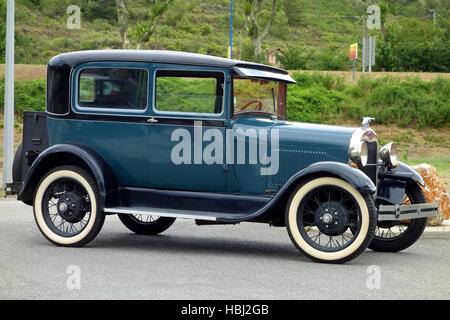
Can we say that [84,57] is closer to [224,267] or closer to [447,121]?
[224,267]

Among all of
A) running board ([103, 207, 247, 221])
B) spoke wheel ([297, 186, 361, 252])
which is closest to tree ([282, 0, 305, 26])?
running board ([103, 207, 247, 221])

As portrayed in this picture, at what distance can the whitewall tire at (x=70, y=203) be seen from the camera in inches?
325

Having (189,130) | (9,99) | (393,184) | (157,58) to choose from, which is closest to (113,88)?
(157,58)

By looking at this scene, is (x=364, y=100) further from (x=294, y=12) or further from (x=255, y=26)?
(x=294, y=12)

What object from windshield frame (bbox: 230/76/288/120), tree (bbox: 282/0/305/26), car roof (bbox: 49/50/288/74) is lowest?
windshield frame (bbox: 230/76/288/120)

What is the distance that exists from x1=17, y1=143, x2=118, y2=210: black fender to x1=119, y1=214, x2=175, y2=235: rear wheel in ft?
4.59

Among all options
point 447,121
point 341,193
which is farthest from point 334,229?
point 447,121

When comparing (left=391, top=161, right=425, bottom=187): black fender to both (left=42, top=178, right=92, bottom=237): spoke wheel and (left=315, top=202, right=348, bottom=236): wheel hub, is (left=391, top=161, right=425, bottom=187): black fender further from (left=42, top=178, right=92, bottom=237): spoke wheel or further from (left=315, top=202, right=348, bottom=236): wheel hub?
(left=42, top=178, right=92, bottom=237): spoke wheel

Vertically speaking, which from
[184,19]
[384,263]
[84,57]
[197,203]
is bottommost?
[384,263]

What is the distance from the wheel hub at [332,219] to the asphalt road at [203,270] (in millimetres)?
356

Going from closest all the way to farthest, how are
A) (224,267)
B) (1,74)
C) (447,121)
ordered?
(224,267)
(447,121)
(1,74)

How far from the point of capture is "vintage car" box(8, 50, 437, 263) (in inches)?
304

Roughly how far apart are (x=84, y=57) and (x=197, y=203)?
2222 millimetres

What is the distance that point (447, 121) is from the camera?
31.0m
